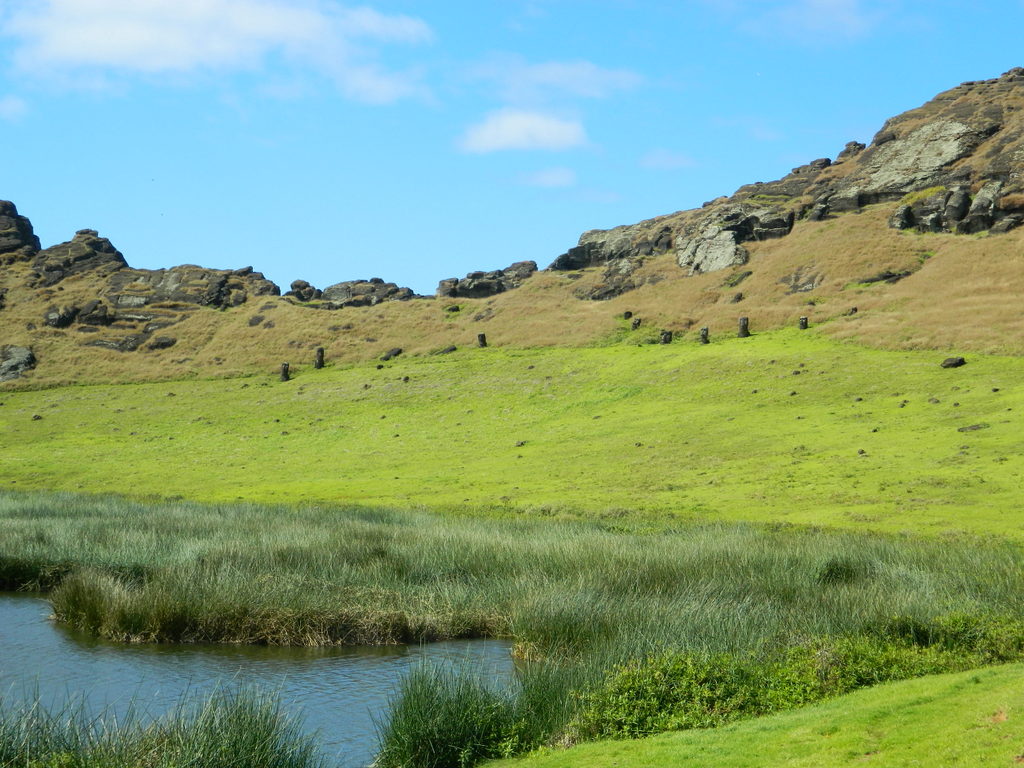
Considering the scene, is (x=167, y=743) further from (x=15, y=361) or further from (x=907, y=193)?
(x=907, y=193)

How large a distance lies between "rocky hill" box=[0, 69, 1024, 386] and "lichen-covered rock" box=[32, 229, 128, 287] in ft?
1.07

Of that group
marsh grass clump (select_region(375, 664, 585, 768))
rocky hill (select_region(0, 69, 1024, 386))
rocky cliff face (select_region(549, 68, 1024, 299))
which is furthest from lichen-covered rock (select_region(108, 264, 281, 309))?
marsh grass clump (select_region(375, 664, 585, 768))

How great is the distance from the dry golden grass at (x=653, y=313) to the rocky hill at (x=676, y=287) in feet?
0.90

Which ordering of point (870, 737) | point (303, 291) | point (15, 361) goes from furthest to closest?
1. point (303, 291)
2. point (15, 361)
3. point (870, 737)

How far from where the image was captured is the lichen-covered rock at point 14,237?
142675 millimetres

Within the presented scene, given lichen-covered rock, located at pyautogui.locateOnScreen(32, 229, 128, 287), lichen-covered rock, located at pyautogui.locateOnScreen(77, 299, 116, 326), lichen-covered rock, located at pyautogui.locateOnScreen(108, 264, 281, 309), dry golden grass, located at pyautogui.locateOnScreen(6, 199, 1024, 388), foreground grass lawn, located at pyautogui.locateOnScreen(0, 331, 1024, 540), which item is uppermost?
lichen-covered rock, located at pyautogui.locateOnScreen(32, 229, 128, 287)

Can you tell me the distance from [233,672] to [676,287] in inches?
3694

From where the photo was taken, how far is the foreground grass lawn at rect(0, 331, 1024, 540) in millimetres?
36438

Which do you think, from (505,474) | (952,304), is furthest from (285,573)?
(952,304)

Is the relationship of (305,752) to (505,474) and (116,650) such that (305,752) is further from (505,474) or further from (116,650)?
(505,474)

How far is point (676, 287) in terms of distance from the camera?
348 feet

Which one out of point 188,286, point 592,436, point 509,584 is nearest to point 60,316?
point 188,286

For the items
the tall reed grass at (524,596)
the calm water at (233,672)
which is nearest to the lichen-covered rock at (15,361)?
the tall reed grass at (524,596)

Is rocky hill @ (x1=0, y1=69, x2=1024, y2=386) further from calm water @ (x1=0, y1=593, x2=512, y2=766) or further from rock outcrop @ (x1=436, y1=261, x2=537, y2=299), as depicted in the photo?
calm water @ (x1=0, y1=593, x2=512, y2=766)
